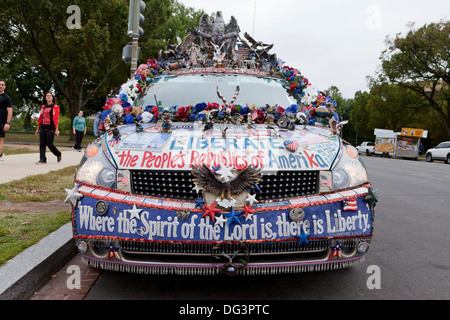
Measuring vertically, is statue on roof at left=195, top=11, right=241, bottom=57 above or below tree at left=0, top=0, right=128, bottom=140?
below

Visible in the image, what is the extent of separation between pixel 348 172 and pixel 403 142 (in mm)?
39584

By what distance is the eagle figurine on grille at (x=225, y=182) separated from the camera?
260 centimetres

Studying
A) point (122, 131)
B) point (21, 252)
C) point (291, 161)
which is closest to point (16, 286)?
point (21, 252)

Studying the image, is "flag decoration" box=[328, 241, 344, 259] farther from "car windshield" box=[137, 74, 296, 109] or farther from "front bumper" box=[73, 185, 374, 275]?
"car windshield" box=[137, 74, 296, 109]

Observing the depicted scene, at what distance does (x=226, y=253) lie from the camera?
2547 mm

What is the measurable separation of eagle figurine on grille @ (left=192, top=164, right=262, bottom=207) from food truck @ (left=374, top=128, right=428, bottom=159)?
39.4 m

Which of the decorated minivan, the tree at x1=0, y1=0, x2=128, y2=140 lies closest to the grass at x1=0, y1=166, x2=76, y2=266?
the decorated minivan

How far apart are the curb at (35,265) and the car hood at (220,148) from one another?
110cm

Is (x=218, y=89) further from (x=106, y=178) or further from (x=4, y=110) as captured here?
(x=4, y=110)

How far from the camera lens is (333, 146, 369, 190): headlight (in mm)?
2832

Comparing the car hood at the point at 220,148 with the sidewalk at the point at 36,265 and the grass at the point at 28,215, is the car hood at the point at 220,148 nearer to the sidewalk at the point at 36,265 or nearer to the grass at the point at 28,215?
the sidewalk at the point at 36,265

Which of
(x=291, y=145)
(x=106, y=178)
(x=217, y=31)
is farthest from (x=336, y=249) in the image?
(x=217, y=31)

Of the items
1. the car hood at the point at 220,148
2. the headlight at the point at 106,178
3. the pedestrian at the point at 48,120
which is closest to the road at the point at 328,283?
the headlight at the point at 106,178

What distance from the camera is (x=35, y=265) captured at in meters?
3.04
